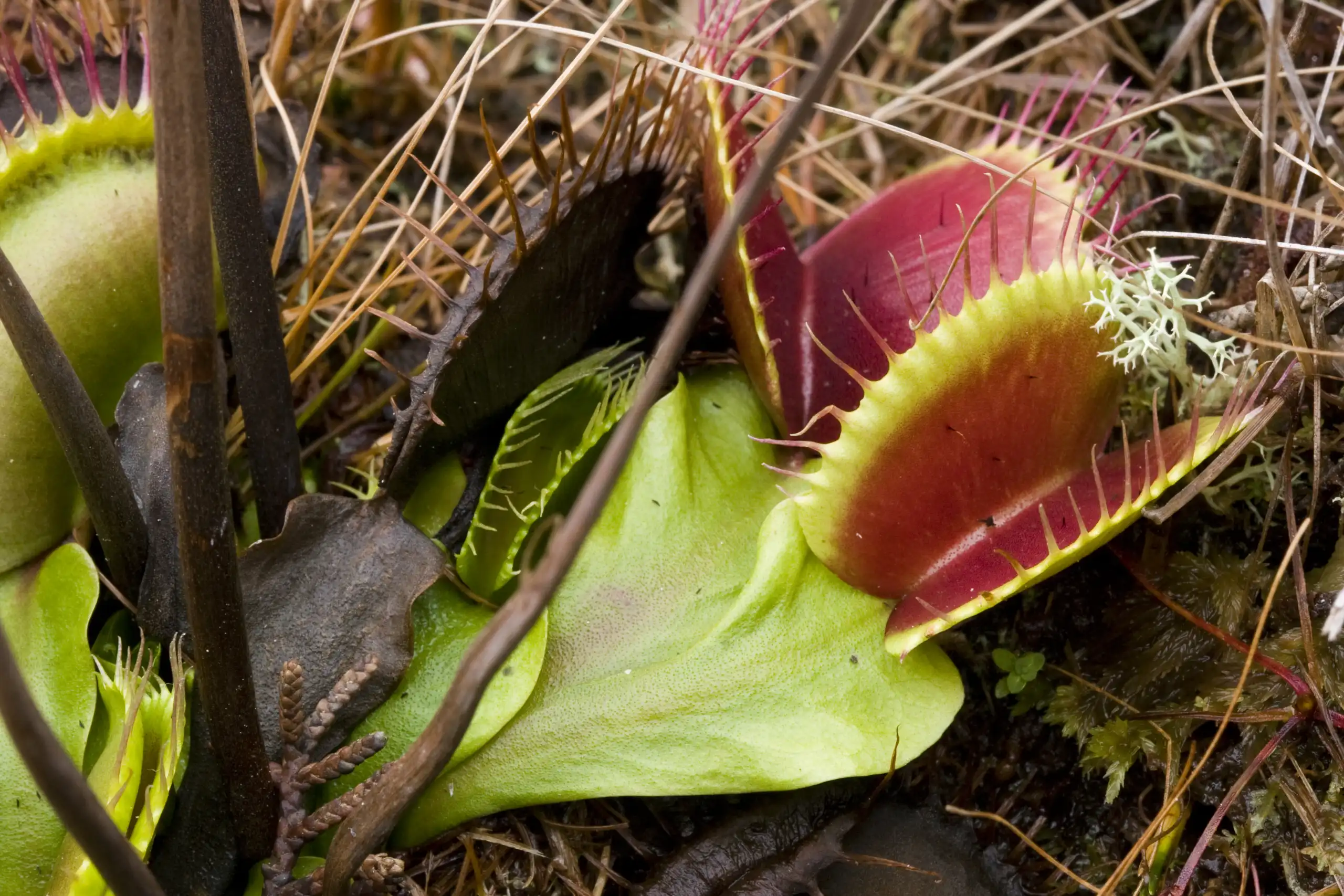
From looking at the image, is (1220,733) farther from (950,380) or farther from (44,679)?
(44,679)

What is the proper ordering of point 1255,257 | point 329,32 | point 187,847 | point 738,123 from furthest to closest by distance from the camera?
point 329,32 → point 1255,257 → point 738,123 → point 187,847

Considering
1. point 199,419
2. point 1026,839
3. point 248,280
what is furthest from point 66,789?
point 1026,839

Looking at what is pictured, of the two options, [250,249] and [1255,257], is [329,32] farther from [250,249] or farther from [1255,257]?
[1255,257]

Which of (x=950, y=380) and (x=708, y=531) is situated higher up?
(x=950, y=380)

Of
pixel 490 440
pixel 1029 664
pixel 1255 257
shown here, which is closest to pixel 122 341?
pixel 490 440

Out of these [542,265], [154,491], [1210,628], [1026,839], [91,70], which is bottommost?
[1026,839]

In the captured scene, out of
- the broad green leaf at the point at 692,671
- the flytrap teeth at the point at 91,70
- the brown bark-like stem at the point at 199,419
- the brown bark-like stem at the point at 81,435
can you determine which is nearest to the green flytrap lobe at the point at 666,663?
the broad green leaf at the point at 692,671

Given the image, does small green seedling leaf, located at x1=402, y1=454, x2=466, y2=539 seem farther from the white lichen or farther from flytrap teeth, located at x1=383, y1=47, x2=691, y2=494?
the white lichen
